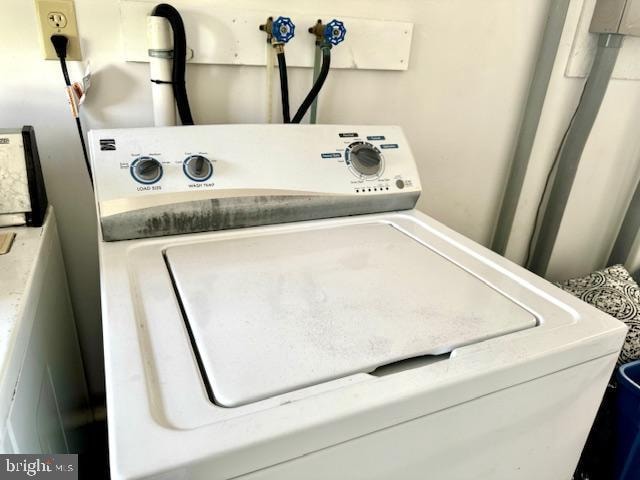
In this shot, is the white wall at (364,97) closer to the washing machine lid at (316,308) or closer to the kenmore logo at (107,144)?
the kenmore logo at (107,144)

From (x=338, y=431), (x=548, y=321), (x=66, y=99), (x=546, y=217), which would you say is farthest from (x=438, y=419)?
(x=546, y=217)

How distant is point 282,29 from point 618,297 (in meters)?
1.29

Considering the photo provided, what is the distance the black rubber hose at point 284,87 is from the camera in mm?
1120

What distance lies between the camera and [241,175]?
3.09ft

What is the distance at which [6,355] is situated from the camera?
Answer: 1.84ft

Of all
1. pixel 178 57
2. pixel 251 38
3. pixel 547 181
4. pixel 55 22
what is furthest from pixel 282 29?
pixel 547 181

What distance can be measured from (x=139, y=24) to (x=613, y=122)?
1.58 meters

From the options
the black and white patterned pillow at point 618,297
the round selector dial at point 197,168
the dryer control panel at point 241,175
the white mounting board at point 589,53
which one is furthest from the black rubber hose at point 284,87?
the black and white patterned pillow at point 618,297

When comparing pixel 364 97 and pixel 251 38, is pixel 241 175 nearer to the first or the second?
pixel 251 38

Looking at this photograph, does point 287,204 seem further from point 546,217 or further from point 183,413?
point 546,217

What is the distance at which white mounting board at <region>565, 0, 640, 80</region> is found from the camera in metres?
1.42

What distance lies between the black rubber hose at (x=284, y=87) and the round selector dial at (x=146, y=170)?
0.40m

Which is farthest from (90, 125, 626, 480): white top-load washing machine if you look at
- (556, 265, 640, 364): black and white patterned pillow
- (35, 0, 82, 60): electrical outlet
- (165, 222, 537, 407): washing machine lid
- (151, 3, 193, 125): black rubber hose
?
(556, 265, 640, 364): black and white patterned pillow

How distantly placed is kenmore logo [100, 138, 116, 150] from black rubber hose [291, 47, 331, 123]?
0.46m
